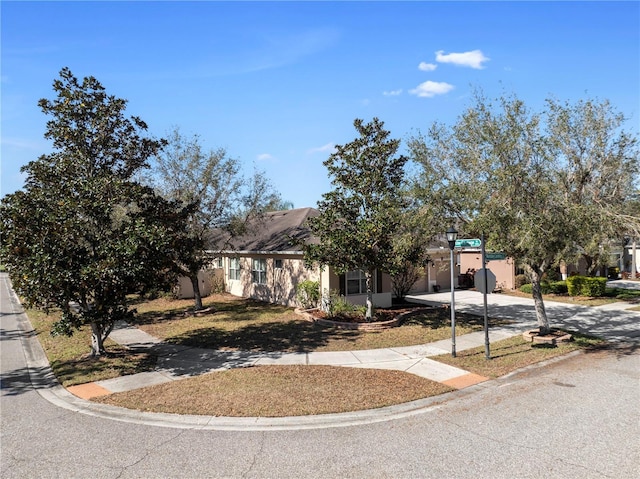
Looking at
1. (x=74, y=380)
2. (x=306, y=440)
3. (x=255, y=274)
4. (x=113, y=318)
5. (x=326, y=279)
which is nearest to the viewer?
(x=306, y=440)

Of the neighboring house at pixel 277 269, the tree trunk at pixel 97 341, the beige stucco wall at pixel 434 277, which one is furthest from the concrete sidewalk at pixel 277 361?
the beige stucco wall at pixel 434 277

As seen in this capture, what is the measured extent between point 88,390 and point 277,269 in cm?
1239

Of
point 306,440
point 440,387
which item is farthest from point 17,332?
point 440,387

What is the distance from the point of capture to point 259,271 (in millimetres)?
22281

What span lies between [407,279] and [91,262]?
1530cm

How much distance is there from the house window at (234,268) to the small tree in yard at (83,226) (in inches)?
490

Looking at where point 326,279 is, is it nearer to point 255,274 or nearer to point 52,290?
point 255,274

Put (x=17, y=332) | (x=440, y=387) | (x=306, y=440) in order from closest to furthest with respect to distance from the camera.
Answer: (x=306, y=440) < (x=440, y=387) < (x=17, y=332)

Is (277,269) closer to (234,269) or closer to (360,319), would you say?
(234,269)

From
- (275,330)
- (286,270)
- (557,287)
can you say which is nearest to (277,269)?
(286,270)

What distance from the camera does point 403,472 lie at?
5367 mm

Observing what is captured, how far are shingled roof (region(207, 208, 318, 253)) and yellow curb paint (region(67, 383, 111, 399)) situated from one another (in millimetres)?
10546

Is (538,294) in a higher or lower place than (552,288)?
higher

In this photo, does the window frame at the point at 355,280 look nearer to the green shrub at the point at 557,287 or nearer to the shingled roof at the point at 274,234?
the shingled roof at the point at 274,234
